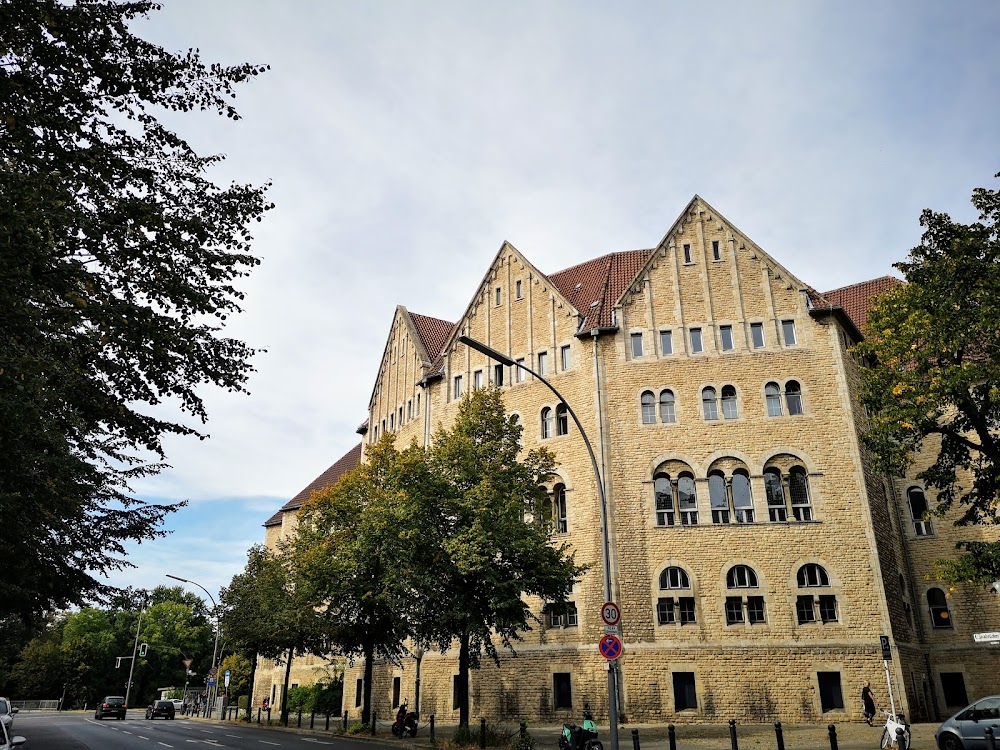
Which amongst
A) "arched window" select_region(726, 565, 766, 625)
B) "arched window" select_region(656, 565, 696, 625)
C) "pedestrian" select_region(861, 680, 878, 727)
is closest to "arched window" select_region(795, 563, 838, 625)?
"arched window" select_region(726, 565, 766, 625)

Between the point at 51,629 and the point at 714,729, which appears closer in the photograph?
the point at 714,729

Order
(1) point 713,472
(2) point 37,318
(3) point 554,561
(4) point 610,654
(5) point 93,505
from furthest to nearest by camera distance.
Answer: (1) point 713,472, (3) point 554,561, (5) point 93,505, (4) point 610,654, (2) point 37,318

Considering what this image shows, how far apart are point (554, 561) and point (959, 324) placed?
13.7 m

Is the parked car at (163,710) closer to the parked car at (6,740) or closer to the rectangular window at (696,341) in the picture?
the parked car at (6,740)

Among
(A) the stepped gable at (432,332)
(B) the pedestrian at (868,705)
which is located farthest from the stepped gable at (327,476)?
(B) the pedestrian at (868,705)

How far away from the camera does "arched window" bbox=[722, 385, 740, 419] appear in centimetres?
3088

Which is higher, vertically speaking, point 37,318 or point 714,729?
point 37,318

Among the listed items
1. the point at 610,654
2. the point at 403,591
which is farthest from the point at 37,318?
the point at 403,591

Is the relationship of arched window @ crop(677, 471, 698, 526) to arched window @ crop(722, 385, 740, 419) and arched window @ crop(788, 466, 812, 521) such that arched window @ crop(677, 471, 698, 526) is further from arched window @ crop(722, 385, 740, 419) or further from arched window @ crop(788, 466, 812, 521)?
arched window @ crop(788, 466, 812, 521)

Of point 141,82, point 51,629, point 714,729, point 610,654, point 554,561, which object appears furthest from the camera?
point 51,629

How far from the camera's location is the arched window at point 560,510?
106ft

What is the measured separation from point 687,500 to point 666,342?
285 inches

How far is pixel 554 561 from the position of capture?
23094mm

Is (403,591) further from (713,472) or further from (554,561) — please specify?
(713,472)
